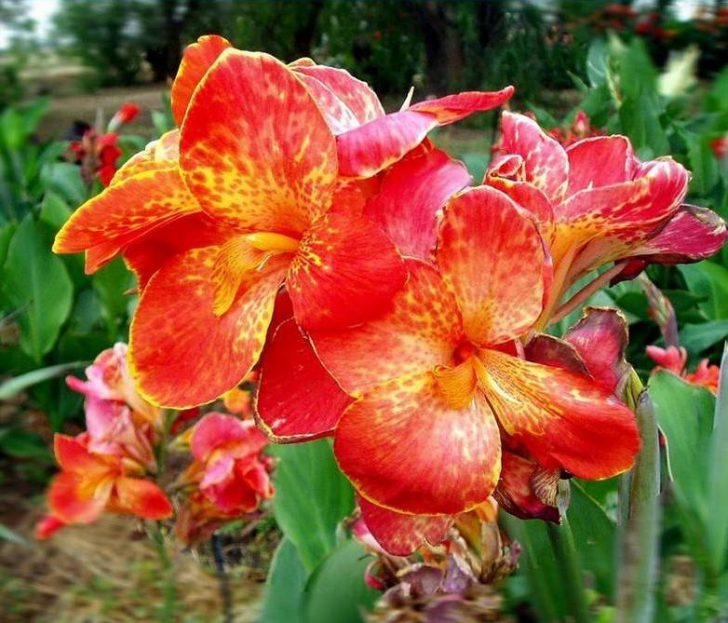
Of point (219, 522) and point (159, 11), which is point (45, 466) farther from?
point (159, 11)

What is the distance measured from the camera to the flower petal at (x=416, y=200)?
413 mm

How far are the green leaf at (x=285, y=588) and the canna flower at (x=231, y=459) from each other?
5.4 inches

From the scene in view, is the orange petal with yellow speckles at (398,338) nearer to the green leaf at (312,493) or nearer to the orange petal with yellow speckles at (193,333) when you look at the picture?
the orange petal with yellow speckles at (193,333)

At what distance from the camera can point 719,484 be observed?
429 mm

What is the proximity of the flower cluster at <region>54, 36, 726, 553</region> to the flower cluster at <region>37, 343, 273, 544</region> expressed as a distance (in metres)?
0.54

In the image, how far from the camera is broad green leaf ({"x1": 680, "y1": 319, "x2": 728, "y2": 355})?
58.7 inches

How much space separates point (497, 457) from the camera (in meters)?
0.40

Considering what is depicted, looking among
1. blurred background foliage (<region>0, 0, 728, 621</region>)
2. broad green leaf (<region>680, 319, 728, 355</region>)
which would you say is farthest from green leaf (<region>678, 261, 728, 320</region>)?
broad green leaf (<region>680, 319, 728, 355</region>)

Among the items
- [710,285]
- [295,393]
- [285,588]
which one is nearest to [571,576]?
[295,393]

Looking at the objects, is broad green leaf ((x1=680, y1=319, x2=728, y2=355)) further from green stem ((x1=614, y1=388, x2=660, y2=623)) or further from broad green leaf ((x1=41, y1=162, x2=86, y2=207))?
broad green leaf ((x1=41, y1=162, x2=86, y2=207))

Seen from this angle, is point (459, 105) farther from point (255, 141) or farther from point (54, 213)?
point (54, 213)

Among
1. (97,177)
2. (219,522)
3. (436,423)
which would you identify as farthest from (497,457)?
(97,177)

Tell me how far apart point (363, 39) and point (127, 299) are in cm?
655

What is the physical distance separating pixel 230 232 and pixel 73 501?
69 centimetres
